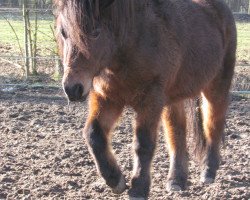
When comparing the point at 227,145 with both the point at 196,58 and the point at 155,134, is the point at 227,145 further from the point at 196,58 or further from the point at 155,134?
the point at 155,134

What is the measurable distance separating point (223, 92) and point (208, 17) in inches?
36.3

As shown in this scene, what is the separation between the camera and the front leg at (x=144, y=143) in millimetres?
3965

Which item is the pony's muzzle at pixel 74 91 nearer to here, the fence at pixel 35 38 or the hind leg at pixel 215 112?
the hind leg at pixel 215 112

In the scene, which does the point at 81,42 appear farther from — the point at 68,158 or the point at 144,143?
the point at 68,158

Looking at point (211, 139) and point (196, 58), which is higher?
point (196, 58)

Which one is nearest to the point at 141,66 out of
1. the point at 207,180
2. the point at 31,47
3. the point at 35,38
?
the point at 207,180

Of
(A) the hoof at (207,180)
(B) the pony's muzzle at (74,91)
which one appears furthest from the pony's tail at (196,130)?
(B) the pony's muzzle at (74,91)

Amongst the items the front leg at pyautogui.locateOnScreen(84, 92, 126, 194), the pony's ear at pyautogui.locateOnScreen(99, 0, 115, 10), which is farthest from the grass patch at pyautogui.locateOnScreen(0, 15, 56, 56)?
the pony's ear at pyautogui.locateOnScreen(99, 0, 115, 10)

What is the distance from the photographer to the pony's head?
3.23 meters

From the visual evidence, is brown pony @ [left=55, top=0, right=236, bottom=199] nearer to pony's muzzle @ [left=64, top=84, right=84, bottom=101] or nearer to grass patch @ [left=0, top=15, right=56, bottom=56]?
pony's muzzle @ [left=64, top=84, right=84, bottom=101]

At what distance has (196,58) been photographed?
15.7ft

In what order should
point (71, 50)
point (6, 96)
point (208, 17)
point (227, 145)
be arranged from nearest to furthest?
point (71, 50) < point (208, 17) < point (227, 145) < point (6, 96)

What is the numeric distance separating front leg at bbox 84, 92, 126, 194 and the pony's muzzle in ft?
2.84

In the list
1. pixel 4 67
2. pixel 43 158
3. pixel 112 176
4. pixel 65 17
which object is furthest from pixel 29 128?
pixel 4 67
